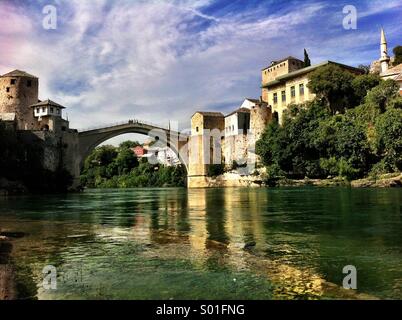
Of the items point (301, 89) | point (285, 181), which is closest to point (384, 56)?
point (301, 89)

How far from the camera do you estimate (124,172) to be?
251ft

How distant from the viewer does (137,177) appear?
238 ft

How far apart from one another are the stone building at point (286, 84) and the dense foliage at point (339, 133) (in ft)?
9.88

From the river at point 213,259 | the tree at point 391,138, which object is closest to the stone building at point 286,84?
the tree at point 391,138

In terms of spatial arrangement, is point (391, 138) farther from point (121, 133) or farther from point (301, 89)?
point (121, 133)

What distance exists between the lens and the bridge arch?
4731cm

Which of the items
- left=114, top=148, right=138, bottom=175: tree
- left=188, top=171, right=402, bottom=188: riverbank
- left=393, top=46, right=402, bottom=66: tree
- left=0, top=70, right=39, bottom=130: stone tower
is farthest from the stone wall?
left=393, top=46, right=402, bottom=66: tree

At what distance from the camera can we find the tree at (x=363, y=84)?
38531 millimetres

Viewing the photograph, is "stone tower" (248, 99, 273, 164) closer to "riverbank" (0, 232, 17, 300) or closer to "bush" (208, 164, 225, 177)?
"bush" (208, 164, 225, 177)

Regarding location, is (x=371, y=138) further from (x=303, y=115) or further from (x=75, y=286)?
(x=75, y=286)

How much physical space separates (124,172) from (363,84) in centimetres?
4887

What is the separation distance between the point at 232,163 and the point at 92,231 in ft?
136

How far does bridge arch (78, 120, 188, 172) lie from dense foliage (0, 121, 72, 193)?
6200 millimetres
